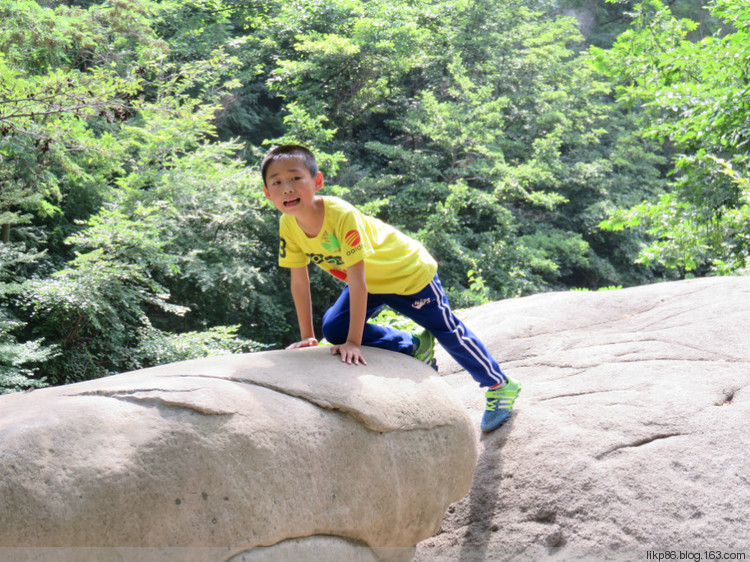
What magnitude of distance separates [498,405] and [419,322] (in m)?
0.72

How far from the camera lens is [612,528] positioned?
3.01 m

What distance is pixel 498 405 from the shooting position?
377 centimetres

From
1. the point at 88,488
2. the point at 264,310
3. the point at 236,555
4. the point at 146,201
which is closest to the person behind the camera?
the point at 88,488

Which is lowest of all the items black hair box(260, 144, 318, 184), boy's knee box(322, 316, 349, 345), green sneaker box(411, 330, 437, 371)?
green sneaker box(411, 330, 437, 371)

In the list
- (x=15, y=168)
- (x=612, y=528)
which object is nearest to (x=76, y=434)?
(x=612, y=528)

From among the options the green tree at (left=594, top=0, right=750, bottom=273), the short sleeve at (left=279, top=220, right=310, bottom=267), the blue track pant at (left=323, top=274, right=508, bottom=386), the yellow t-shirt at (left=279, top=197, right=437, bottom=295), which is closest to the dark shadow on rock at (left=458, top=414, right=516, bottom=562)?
the blue track pant at (left=323, top=274, right=508, bottom=386)

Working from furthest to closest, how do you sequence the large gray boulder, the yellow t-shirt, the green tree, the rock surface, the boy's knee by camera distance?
the green tree
the boy's knee
the yellow t-shirt
the rock surface
the large gray boulder

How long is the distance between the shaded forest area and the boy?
2743 millimetres

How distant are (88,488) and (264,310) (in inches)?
351

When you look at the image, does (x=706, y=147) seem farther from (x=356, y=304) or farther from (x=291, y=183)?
(x=291, y=183)

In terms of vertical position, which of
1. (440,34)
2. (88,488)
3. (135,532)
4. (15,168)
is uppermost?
(440,34)

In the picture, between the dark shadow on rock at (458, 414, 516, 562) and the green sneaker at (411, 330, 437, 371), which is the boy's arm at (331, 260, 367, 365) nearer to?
the green sneaker at (411, 330, 437, 371)

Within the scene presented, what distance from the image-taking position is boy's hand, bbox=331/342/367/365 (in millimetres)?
3049

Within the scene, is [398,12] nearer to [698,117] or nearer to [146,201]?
[146,201]
